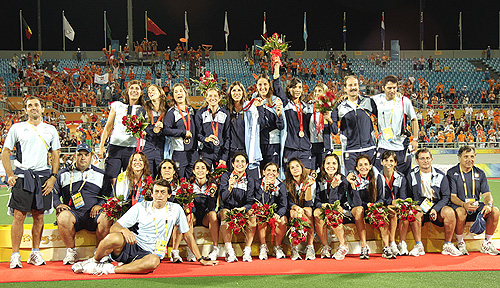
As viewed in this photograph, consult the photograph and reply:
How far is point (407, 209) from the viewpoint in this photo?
6422 mm

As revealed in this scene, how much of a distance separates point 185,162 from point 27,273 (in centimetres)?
249

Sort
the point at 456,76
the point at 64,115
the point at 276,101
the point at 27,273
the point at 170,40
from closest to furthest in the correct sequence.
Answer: the point at 27,273, the point at 276,101, the point at 64,115, the point at 456,76, the point at 170,40

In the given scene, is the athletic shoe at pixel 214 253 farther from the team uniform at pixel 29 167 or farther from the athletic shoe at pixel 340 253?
the team uniform at pixel 29 167

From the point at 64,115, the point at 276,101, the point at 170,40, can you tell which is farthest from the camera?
the point at 170,40

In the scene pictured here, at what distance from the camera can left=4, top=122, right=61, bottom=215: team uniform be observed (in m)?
6.18

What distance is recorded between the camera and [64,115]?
23.6m

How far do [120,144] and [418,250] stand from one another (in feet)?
14.1

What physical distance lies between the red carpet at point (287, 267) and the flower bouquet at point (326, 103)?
1970mm

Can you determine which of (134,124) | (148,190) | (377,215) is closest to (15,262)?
(148,190)

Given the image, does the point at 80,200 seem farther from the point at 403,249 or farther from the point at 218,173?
the point at 403,249

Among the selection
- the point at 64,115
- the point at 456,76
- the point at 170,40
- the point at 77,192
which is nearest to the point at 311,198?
the point at 77,192

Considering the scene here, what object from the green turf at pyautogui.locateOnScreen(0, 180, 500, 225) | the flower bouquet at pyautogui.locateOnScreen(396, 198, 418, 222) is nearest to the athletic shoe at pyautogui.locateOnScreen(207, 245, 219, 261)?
the flower bouquet at pyautogui.locateOnScreen(396, 198, 418, 222)

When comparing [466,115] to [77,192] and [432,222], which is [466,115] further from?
[77,192]

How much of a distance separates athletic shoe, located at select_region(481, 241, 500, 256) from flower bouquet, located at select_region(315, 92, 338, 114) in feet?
8.71
